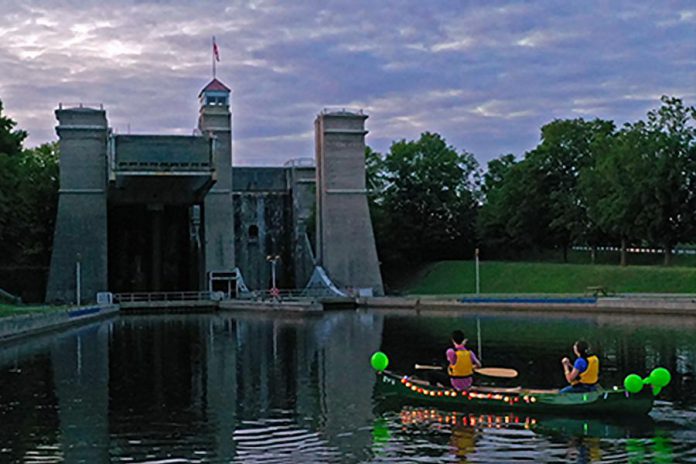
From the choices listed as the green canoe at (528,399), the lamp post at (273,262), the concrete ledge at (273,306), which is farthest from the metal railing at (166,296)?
the green canoe at (528,399)

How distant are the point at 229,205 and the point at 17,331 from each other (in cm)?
3218

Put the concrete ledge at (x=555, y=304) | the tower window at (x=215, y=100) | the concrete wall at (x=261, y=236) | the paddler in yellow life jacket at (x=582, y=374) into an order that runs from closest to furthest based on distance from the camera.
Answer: the paddler in yellow life jacket at (x=582, y=374) < the concrete ledge at (x=555, y=304) < the tower window at (x=215, y=100) < the concrete wall at (x=261, y=236)

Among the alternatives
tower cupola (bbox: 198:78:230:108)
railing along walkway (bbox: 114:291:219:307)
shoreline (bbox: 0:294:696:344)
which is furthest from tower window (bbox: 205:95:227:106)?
shoreline (bbox: 0:294:696:344)

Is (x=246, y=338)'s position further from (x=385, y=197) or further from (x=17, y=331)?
(x=385, y=197)

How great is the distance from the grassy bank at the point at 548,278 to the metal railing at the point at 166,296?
18.2m

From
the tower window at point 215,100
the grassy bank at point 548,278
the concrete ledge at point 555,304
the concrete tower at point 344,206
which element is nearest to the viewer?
the concrete ledge at point 555,304

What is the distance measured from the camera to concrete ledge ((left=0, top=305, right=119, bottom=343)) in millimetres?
34781

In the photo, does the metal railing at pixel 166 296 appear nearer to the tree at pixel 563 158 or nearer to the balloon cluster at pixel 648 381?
the tree at pixel 563 158

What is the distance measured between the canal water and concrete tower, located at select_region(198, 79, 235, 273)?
26940 millimetres

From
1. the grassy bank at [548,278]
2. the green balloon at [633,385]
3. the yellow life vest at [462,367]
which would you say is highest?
the grassy bank at [548,278]

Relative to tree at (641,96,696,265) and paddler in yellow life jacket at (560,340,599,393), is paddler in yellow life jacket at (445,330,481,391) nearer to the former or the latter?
paddler in yellow life jacket at (560,340,599,393)

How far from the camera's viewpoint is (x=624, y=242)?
65.7 metres

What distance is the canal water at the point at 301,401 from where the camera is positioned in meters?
15.2

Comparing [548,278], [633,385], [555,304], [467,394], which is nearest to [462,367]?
[467,394]
